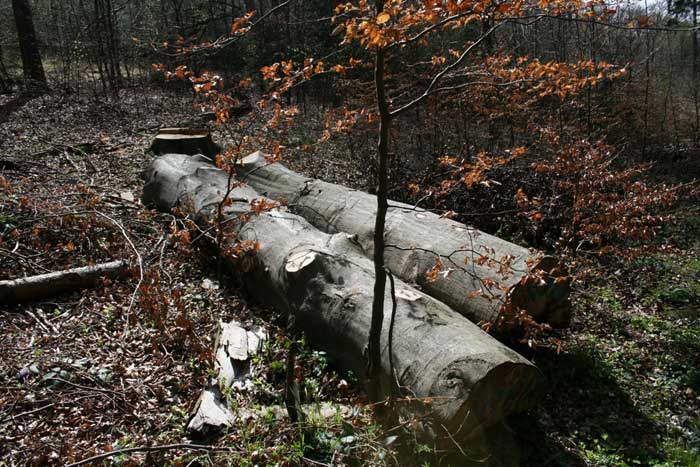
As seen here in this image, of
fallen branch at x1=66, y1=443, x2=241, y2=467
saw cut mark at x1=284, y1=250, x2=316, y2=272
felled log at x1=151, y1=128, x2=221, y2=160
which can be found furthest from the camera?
felled log at x1=151, y1=128, x2=221, y2=160

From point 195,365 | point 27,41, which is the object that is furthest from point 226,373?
point 27,41

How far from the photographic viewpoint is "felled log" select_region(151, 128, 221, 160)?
8.66 m

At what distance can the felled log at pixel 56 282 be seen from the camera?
446 cm

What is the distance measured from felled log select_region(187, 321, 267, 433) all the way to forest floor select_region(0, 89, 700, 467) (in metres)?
0.10

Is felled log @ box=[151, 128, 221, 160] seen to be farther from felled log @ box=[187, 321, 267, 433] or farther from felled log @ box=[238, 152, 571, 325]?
felled log @ box=[187, 321, 267, 433]

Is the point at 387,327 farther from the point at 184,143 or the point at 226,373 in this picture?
the point at 184,143

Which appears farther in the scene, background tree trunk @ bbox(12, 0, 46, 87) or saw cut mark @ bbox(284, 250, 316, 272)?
background tree trunk @ bbox(12, 0, 46, 87)

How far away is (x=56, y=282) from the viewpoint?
4.71 metres

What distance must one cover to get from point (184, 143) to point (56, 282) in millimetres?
4561

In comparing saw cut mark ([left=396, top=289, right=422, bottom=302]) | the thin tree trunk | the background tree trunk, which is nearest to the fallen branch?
the thin tree trunk

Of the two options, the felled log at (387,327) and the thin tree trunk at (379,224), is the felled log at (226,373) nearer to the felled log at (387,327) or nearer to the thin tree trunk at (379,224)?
the felled log at (387,327)

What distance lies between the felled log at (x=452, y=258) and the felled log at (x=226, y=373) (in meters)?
1.50

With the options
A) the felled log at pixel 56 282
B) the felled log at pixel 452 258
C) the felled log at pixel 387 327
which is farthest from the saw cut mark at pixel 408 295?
the felled log at pixel 56 282

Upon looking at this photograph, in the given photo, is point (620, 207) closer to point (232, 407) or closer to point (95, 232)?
point (232, 407)
